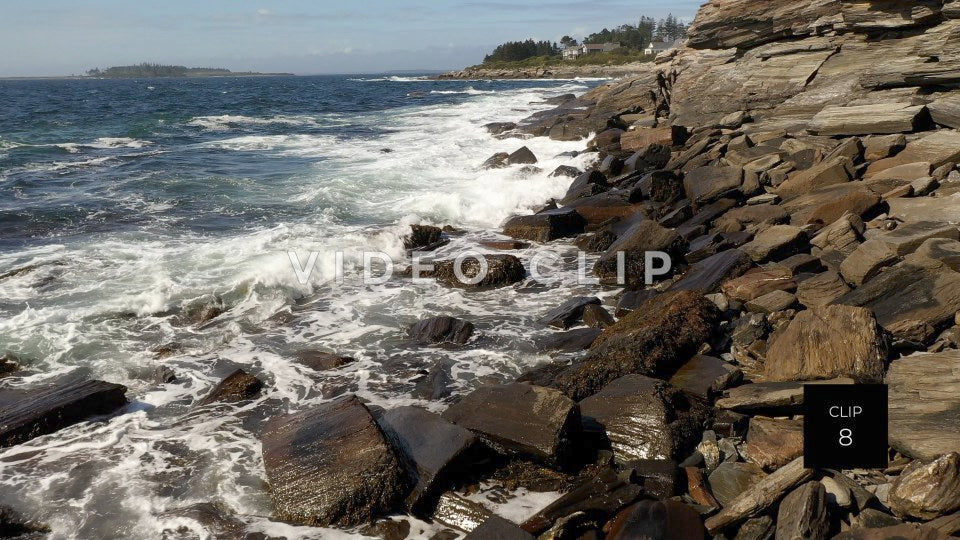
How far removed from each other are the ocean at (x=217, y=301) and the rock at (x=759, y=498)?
2471 millimetres

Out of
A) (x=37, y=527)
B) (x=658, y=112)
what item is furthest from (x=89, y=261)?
(x=658, y=112)

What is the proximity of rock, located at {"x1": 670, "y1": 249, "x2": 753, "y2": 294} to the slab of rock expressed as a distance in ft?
4.68

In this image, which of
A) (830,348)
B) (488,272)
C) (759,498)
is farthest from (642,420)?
(488,272)

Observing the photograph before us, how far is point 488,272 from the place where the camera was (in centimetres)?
898

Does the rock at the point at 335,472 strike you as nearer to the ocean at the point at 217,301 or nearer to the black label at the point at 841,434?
the ocean at the point at 217,301

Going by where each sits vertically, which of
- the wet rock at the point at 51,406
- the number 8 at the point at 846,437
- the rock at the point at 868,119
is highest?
the rock at the point at 868,119

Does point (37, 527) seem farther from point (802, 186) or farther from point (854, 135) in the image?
point (854, 135)

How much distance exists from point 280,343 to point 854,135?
9.80m

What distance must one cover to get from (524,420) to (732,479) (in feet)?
4.80

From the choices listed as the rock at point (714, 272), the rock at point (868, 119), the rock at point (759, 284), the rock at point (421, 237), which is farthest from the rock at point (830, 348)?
the rock at point (421, 237)

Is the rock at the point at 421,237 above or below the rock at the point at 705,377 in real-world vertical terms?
above

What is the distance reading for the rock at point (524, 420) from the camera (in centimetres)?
449

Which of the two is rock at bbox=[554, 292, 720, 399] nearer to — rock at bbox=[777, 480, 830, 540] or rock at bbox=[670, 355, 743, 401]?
rock at bbox=[670, 355, 743, 401]

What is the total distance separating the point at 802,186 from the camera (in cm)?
960
